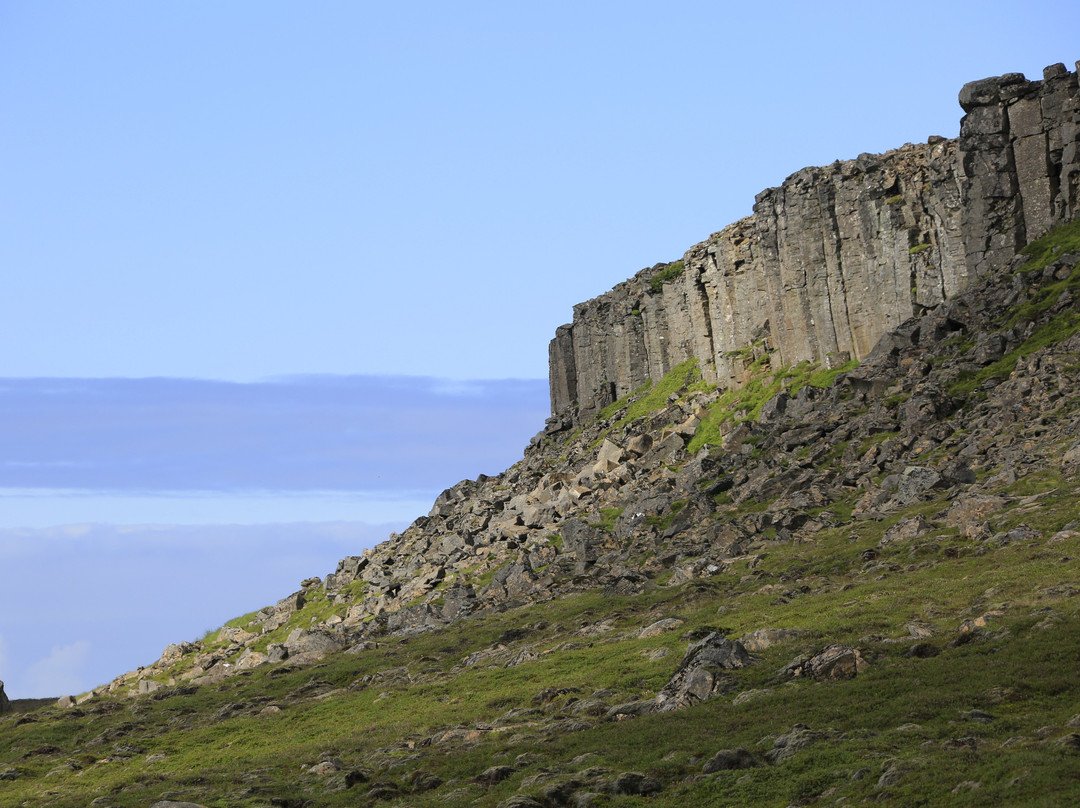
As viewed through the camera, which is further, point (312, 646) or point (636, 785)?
point (312, 646)

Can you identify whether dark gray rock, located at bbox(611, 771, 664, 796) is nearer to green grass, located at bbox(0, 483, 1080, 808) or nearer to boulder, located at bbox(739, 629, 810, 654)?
green grass, located at bbox(0, 483, 1080, 808)

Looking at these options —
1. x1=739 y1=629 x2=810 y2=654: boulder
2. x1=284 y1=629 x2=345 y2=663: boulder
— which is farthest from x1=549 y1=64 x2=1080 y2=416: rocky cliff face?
x1=739 y1=629 x2=810 y2=654: boulder

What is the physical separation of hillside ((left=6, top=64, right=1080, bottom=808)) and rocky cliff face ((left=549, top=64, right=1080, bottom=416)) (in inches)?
91.6

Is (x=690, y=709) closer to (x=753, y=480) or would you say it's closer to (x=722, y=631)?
(x=722, y=631)

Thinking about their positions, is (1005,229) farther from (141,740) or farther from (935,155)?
(141,740)

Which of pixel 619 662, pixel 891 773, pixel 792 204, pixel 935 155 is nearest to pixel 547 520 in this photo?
pixel 792 204

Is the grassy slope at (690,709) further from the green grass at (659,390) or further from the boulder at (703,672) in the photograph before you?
the green grass at (659,390)

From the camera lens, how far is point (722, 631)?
53.4 meters

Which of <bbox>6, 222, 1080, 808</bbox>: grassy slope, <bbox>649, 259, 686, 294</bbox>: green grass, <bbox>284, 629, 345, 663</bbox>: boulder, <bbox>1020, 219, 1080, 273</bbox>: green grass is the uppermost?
<bbox>649, 259, 686, 294</bbox>: green grass

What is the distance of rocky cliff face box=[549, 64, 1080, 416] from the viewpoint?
8831 centimetres

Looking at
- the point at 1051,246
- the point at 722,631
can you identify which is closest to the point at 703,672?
the point at 722,631

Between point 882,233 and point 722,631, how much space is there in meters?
53.5

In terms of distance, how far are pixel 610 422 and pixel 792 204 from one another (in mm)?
41073

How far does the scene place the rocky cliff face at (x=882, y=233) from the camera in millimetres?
88312
